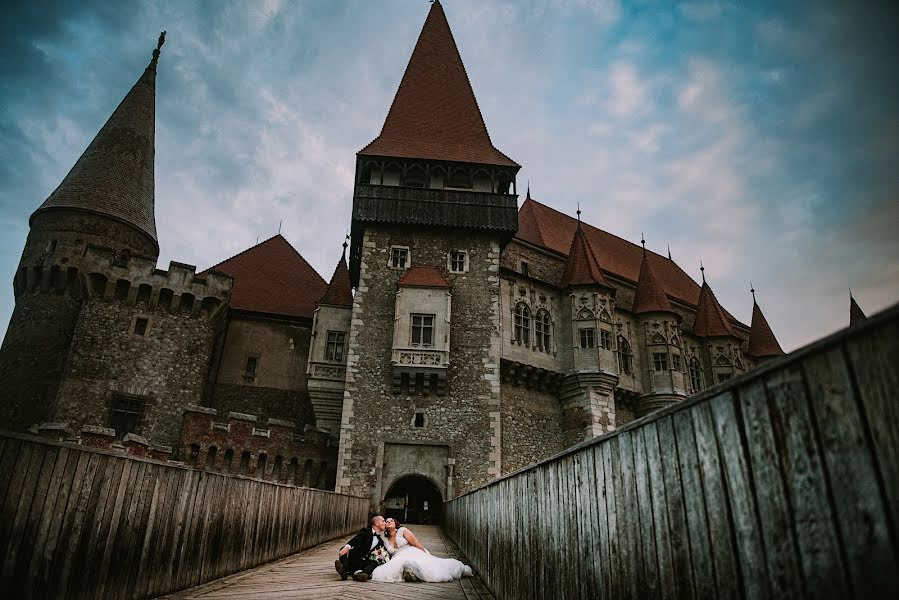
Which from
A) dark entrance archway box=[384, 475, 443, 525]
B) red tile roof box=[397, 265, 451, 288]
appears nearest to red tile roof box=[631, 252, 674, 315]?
red tile roof box=[397, 265, 451, 288]

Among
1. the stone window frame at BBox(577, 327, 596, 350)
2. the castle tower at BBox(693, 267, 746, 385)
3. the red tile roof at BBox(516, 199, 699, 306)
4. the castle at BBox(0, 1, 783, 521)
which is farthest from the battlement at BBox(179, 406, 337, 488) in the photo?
the castle tower at BBox(693, 267, 746, 385)

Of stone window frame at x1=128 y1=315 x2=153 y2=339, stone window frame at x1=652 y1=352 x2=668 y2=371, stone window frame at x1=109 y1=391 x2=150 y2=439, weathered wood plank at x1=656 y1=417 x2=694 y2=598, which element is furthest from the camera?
stone window frame at x1=652 y1=352 x2=668 y2=371

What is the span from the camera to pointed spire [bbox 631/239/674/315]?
2623 cm

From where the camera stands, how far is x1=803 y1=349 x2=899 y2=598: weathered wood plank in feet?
4.47

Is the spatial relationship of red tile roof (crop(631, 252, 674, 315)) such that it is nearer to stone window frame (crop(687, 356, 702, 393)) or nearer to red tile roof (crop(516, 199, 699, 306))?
red tile roof (crop(516, 199, 699, 306))

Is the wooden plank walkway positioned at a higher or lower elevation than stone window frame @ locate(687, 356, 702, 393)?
lower

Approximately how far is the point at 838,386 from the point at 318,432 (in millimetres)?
19865

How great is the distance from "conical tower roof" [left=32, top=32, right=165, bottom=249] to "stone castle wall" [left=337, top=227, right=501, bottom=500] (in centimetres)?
1096

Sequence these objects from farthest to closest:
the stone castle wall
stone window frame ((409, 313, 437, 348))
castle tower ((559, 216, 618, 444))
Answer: castle tower ((559, 216, 618, 444)) < stone window frame ((409, 313, 437, 348)) < the stone castle wall

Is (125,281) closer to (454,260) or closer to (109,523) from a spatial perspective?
(454,260)

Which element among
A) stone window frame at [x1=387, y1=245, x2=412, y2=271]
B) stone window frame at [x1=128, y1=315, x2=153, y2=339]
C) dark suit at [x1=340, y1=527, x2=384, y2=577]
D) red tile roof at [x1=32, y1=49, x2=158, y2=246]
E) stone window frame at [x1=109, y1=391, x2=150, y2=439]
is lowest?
dark suit at [x1=340, y1=527, x2=384, y2=577]

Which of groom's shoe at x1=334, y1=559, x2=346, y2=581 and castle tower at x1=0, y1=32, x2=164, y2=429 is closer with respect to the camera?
groom's shoe at x1=334, y1=559, x2=346, y2=581

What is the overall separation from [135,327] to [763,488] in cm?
2335

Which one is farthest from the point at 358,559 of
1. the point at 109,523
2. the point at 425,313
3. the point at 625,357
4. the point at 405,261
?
the point at 625,357
